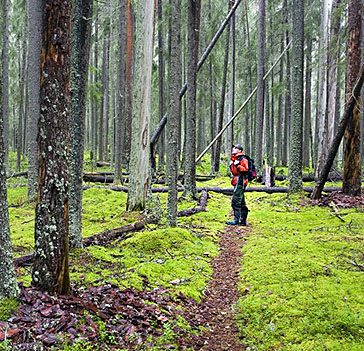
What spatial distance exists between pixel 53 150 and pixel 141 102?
5.77 metres

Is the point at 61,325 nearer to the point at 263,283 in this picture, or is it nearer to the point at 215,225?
the point at 263,283

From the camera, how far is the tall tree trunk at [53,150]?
3.22 meters

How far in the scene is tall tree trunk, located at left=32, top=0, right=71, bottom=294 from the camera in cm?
322

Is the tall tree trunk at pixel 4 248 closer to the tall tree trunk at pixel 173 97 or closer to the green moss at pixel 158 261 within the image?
the green moss at pixel 158 261

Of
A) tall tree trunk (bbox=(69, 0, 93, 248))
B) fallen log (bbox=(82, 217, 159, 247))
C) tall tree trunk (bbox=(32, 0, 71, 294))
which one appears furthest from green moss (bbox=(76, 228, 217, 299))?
tall tree trunk (bbox=(32, 0, 71, 294))

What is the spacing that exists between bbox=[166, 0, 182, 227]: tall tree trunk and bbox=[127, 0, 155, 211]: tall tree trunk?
1.93m

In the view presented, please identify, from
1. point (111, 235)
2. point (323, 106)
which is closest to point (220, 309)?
point (111, 235)

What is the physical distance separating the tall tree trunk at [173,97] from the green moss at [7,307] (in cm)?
430

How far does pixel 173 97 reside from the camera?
692 cm

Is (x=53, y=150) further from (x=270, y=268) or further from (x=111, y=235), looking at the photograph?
(x=270, y=268)

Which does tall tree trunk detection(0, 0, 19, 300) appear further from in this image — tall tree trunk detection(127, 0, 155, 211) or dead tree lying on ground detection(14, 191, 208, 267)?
tall tree trunk detection(127, 0, 155, 211)

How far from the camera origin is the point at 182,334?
3.52 meters

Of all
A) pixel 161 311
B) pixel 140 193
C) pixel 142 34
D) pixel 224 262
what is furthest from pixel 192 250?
pixel 142 34

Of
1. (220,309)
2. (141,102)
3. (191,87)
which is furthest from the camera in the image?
(191,87)
